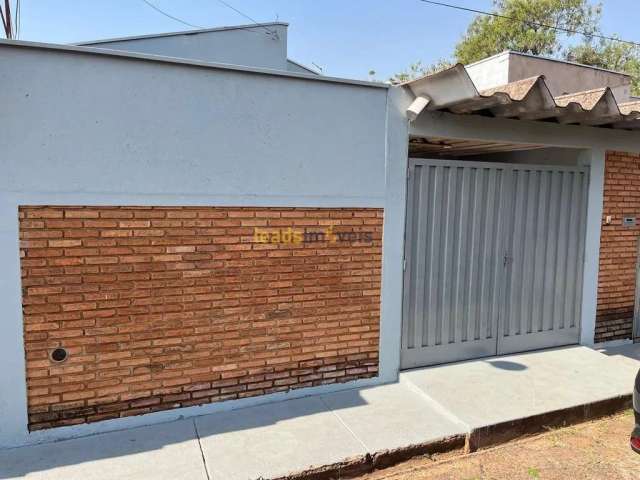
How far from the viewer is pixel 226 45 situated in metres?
9.51

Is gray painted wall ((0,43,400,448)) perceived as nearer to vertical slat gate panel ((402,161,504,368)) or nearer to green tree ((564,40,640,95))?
vertical slat gate panel ((402,161,504,368))

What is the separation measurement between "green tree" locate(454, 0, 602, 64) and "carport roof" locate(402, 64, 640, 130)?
22249 mm

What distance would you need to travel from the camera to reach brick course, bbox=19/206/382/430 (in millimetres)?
3584

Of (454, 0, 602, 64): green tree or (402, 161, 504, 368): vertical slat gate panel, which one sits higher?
(454, 0, 602, 64): green tree

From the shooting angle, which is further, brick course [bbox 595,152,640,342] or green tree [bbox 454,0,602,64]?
green tree [bbox 454,0,602,64]

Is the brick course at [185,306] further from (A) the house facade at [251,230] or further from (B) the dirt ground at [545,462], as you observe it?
(B) the dirt ground at [545,462]

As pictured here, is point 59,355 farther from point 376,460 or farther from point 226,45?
point 226,45

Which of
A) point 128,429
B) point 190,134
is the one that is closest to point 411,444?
point 128,429

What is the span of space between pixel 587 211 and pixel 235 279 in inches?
176

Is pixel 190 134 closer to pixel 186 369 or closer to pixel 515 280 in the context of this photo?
pixel 186 369

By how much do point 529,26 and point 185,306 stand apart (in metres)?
26.7

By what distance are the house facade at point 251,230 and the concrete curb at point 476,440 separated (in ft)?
3.59

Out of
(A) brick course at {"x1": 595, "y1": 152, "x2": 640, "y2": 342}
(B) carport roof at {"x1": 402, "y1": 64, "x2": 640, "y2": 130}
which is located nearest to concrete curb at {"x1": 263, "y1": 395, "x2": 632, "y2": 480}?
(A) brick course at {"x1": 595, "y1": 152, "x2": 640, "y2": 342}

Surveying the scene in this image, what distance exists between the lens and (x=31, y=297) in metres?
3.51
